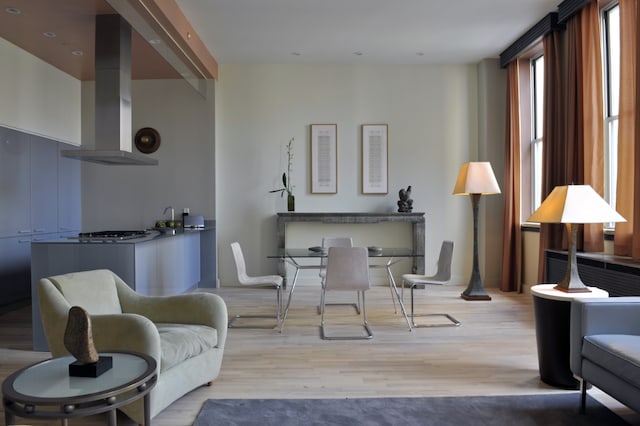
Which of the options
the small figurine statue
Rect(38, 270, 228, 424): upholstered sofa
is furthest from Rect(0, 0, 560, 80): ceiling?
Rect(38, 270, 228, 424): upholstered sofa

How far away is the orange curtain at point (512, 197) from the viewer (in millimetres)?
5938

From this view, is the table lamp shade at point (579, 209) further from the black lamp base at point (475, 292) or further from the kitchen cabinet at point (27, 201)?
the kitchen cabinet at point (27, 201)

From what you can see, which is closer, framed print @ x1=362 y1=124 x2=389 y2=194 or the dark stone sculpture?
the dark stone sculpture

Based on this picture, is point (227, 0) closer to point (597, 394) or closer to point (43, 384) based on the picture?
point (43, 384)

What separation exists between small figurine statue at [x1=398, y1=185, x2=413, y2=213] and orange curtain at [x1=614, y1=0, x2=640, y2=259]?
2.79m

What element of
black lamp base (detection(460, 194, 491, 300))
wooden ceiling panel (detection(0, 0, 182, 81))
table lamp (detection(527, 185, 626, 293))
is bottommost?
black lamp base (detection(460, 194, 491, 300))

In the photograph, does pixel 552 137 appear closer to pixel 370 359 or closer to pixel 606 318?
pixel 606 318

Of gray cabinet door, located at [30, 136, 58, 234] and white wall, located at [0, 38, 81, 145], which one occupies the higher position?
white wall, located at [0, 38, 81, 145]

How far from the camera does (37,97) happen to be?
5.57 metres

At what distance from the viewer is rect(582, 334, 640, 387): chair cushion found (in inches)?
82.7

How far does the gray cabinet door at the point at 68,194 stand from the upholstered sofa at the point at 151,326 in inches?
140

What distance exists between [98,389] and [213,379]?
1.30 metres

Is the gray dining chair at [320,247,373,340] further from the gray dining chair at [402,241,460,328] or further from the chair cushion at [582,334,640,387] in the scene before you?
the chair cushion at [582,334,640,387]

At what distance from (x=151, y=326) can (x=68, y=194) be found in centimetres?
460
